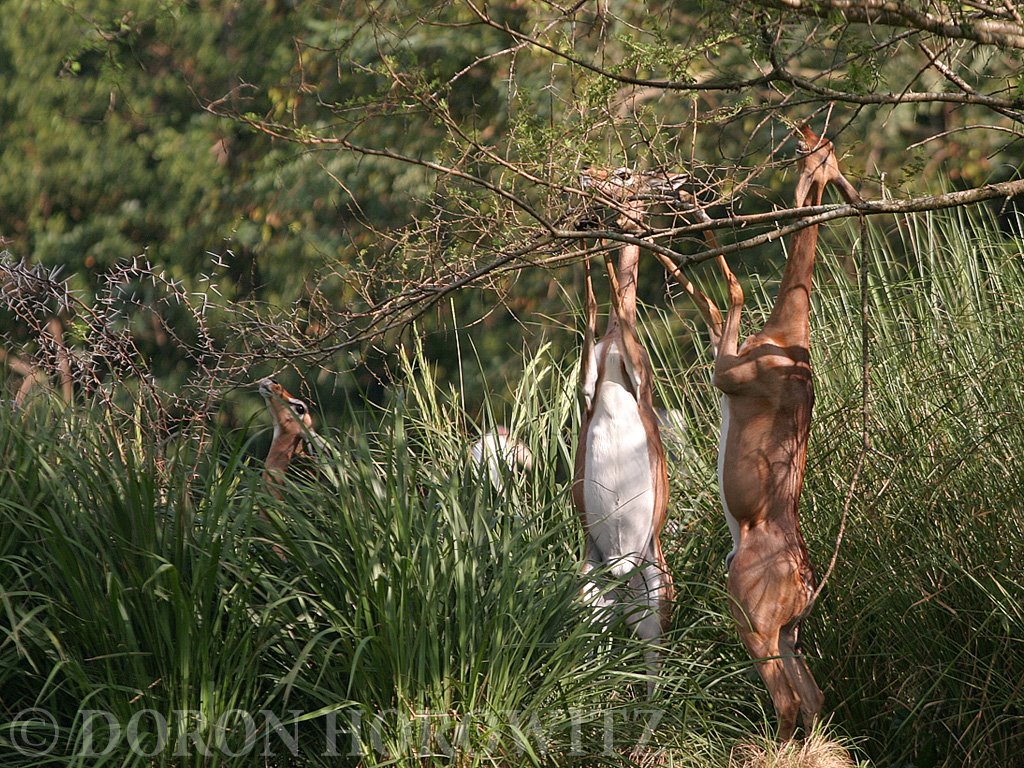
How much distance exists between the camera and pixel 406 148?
8.78m

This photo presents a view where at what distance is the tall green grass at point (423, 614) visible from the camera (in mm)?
3076

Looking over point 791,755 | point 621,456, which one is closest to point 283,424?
point 621,456

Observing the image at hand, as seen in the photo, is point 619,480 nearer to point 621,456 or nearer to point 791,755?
point 621,456

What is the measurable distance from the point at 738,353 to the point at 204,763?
5.67ft

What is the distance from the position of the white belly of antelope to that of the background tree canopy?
0.48m

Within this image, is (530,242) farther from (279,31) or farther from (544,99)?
(279,31)

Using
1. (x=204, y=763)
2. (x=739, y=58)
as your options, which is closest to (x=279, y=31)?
(x=739, y=58)

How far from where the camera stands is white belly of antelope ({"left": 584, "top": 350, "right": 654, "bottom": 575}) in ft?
13.2

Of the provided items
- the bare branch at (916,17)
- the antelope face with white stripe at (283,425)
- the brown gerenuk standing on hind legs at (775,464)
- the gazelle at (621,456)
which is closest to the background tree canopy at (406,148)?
the bare branch at (916,17)

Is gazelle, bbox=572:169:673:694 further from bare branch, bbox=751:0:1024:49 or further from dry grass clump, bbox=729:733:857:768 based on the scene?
bare branch, bbox=751:0:1024:49

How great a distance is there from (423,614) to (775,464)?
1.06 m

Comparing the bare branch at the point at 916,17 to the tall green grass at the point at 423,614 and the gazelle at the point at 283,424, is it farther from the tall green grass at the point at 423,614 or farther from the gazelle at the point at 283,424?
the gazelle at the point at 283,424

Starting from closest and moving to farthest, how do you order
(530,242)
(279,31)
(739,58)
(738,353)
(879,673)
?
(530,242), (738,353), (879,673), (739,58), (279,31)

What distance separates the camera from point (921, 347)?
4.71 metres
